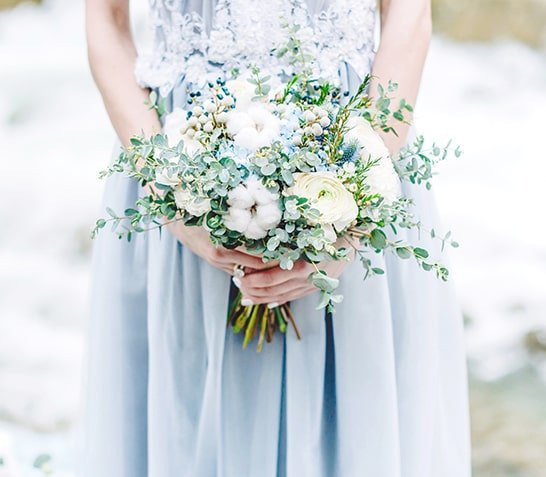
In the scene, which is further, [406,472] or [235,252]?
[406,472]

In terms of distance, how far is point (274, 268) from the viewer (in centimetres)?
115

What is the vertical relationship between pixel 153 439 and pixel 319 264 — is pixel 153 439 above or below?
below

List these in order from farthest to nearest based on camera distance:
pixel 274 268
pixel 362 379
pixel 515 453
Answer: pixel 515 453 < pixel 362 379 < pixel 274 268

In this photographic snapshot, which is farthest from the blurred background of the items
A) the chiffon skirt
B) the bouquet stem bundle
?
the bouquet stem bundle

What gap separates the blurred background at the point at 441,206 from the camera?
305 centimetres

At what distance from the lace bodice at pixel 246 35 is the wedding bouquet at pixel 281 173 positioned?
0.15 meters

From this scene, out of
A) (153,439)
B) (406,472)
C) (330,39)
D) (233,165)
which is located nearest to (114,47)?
(330,39)

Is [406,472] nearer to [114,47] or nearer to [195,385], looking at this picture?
[195,385]

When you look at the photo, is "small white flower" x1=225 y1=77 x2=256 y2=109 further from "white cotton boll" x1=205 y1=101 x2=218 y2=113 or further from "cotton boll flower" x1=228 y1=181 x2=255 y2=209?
"cotton boll flower" x1=228 y1=181 x2=255 y2=209

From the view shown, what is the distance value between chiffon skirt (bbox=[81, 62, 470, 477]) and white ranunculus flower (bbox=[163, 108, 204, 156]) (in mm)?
135

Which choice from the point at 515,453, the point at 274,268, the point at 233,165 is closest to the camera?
the point at 233,165

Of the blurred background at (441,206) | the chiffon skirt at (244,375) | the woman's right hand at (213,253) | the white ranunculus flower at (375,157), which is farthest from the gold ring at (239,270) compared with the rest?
the blurred background at (441,206)

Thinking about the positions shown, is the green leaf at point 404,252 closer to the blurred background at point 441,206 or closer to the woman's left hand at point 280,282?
the woman's left hand at point 280,282

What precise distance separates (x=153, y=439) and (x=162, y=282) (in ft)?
0.73
